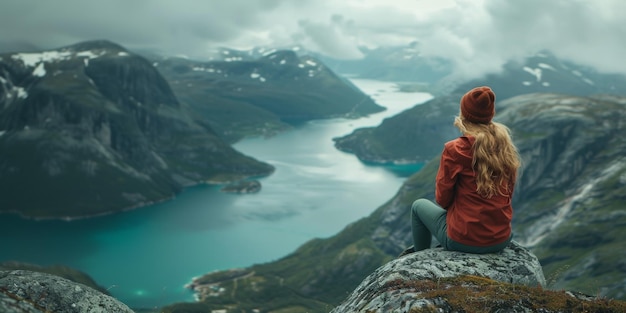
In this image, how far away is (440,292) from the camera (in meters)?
11.3

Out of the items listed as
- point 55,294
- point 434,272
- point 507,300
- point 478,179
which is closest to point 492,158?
point 478,179

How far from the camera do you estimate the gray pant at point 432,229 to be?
1445 centimetres

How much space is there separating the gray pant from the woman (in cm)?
4

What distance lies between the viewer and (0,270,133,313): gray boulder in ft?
41.4

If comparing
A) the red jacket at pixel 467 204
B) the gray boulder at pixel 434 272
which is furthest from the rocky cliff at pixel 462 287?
the red jacket at pixel 467 204

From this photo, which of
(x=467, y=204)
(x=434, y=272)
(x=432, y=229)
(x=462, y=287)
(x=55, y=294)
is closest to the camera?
(x=462, y=287)

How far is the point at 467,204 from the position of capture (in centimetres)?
1399

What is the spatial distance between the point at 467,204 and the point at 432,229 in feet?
5.41

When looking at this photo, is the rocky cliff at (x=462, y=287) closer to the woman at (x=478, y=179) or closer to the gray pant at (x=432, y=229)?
the gray pant at (x=432, y=229)

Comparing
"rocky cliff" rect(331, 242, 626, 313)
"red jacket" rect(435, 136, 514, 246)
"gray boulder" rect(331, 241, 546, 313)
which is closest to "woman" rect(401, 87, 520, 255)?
"red jacket" rect(435, 136, 514, 246)

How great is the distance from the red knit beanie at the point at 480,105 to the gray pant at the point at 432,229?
2776 millimetres

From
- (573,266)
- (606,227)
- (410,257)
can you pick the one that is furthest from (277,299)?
(410,257)

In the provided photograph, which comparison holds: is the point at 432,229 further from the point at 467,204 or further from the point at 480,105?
the point at 480,105

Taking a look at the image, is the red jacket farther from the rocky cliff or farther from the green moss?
the green moss
